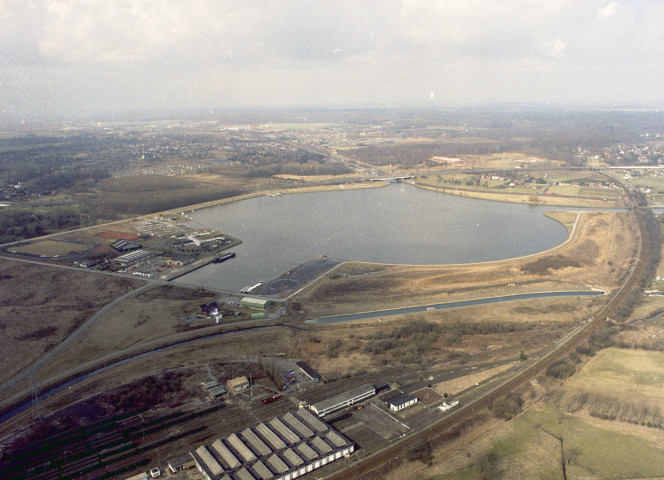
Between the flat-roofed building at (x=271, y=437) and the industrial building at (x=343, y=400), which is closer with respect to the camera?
the flat-roofed building at (x=271, y=437)

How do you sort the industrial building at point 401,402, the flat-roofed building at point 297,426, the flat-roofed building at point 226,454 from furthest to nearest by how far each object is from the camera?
1. the industrial building at point 401,402
2. the flat-roofed building at point 297,426
3. the flat-roofed building at point 226,454

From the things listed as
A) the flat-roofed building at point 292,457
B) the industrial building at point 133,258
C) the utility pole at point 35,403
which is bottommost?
the utility pole at point 35,403

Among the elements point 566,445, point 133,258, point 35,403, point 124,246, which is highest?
point 124,246

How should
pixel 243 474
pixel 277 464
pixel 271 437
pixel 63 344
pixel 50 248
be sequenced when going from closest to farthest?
pixel 243 474
pixel 277 464
pixel 271 437
pixel 63 344
pixel 50 248

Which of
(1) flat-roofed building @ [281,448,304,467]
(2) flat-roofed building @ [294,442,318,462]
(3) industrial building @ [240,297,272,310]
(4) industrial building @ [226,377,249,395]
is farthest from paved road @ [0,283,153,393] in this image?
(2) flat-roofed building @ [294,442,318,462]

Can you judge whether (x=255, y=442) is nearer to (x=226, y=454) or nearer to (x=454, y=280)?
(x=226, y=454)

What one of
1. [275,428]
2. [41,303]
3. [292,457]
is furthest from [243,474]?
[41,303]

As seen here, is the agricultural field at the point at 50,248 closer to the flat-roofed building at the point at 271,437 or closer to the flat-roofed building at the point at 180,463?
the flat-roofed building at the point at 180,463

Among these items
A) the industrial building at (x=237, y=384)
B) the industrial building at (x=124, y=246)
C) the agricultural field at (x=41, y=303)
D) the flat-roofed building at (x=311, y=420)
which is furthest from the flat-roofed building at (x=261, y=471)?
the industrial building at (x=124, y=246)
